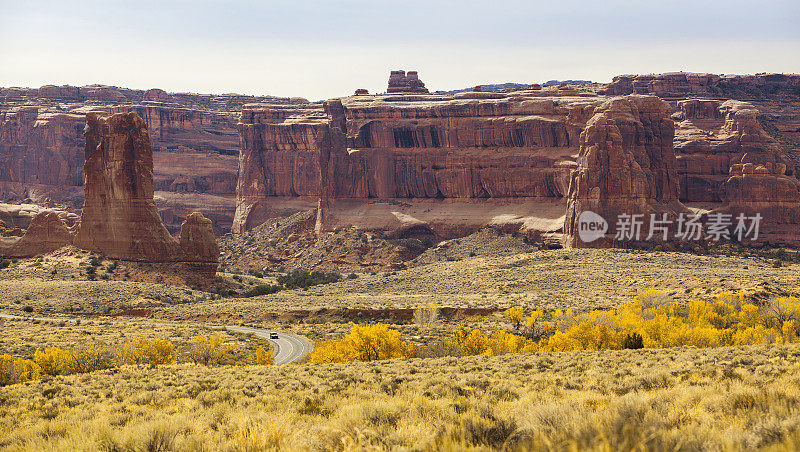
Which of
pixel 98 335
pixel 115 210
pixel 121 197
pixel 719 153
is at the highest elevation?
pixel 719 153

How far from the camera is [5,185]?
547ft

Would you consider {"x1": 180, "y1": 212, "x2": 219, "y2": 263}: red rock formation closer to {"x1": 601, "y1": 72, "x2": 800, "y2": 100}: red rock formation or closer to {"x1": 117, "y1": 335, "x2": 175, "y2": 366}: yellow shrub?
{"x1": 117, "y1": 335, "x2": 175, "y2": 366}: yellow shrub

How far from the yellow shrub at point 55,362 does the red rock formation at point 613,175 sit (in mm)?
63810

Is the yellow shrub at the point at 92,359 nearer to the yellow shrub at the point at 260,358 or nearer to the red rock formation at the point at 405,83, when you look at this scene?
the yellow shrub at the point at 260,358

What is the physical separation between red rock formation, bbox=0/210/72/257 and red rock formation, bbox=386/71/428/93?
95.5m

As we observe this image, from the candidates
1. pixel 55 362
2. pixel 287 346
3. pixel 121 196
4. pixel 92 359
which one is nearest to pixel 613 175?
pixel 121 196

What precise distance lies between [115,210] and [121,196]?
132 centimetres

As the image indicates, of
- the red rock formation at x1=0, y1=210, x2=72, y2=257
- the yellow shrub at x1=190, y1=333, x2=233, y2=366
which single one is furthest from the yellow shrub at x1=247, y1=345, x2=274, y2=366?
the red rock formation at x1=0, y1=210, x2=72, y2=257

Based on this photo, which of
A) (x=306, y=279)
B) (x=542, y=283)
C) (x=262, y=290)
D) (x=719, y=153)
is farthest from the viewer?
(x=719, y=153)

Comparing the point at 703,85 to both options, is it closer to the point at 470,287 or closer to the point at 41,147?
the point at 470,287

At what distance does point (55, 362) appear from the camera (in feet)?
95.4

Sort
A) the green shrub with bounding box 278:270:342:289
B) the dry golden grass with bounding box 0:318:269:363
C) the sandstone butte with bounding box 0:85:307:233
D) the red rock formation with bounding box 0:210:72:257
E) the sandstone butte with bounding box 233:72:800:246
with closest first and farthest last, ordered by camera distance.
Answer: the dry golden grass with bounding box 0:318:269:363
the red rock formation with bounding box 0:210:72:257
the green shrub with bounding box 278:270:342:289
the sandstone butte with bounding box 233:72:800:246
the sandstone butte with bounding box 0:85:307:233

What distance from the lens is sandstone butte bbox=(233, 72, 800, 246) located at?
295 ft

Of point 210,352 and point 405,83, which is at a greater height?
point 405,83
